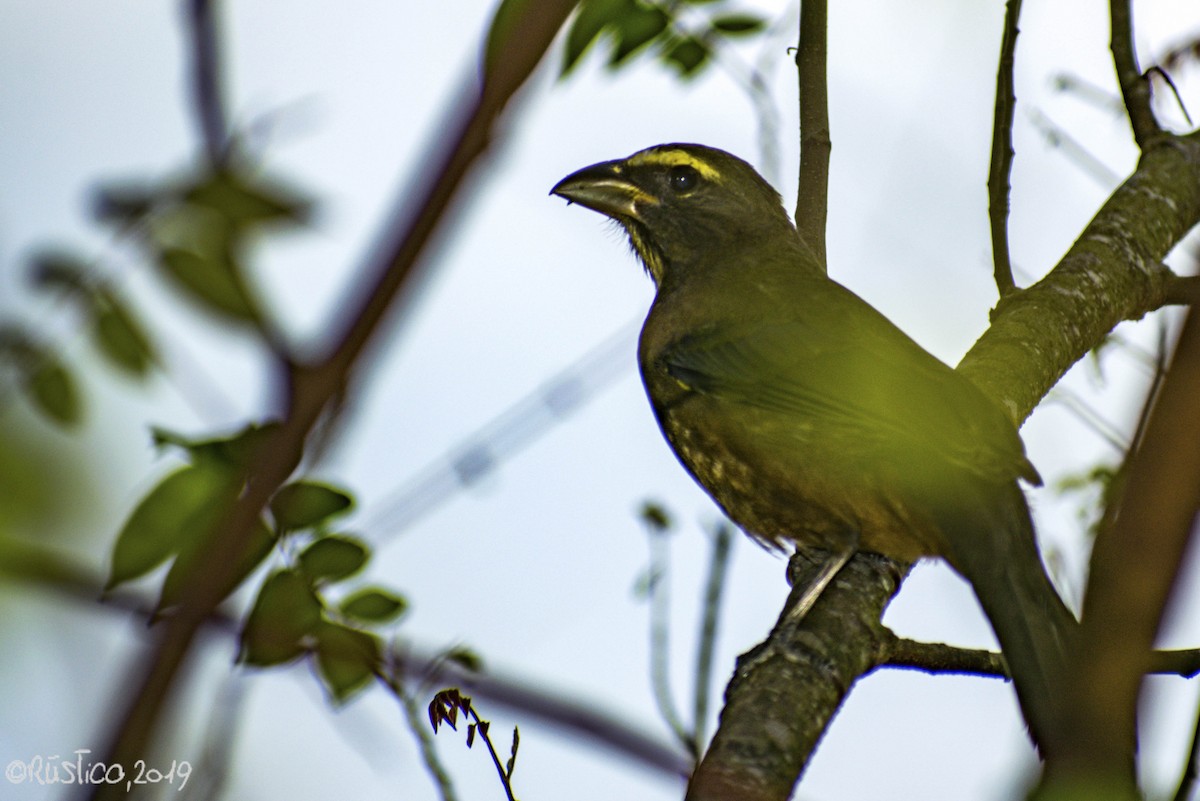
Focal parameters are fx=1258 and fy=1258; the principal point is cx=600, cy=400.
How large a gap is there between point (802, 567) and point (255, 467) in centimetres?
336

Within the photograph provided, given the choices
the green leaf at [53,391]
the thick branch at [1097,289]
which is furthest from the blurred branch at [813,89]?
the green leaf at [53,391]

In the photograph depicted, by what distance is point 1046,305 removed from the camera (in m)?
4.19

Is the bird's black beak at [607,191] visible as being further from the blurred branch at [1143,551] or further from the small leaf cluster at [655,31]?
the blurred branch at [1143,551]

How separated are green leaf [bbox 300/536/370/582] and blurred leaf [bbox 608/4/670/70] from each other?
5.19ft

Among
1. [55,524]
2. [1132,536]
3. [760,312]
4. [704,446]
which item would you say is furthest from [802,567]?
[1132,536]

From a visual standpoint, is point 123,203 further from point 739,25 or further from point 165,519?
point 739,25

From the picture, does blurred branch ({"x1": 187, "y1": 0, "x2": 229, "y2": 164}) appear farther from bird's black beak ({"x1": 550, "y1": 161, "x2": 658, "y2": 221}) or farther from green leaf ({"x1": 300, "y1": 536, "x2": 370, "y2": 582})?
bird's black beak ({"x1": 550, "y1": 161, "x2": 658, "y2": 221})

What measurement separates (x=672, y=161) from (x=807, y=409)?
1.64 meters

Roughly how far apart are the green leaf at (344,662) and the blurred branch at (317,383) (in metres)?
1.24

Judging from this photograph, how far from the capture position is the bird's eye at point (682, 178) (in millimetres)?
4992

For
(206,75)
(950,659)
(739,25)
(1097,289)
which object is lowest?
(206,75)

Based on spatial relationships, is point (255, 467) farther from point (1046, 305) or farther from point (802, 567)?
point (1046, 305)

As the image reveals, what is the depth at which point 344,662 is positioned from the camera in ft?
7.27

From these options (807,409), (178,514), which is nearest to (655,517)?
(807,409)
